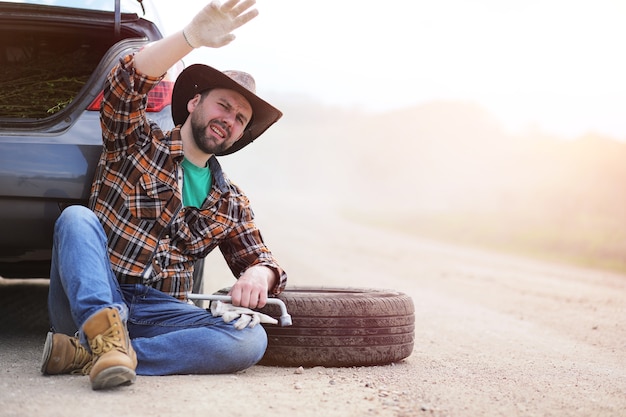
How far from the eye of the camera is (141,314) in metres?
3.74

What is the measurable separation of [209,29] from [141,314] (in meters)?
1.40

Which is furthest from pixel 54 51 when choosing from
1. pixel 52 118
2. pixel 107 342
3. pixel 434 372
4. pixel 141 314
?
pixel 434 372

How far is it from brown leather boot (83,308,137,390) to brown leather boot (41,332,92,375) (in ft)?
0.85

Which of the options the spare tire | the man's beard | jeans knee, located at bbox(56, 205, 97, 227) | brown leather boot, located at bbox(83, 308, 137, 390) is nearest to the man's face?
the man's beard

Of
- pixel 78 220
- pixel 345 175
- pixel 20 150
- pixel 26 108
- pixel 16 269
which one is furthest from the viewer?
pixel 345 175

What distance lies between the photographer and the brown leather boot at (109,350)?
3062 mm

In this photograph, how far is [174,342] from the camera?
141 inches

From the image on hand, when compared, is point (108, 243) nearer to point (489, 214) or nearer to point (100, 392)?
point (100, 392)

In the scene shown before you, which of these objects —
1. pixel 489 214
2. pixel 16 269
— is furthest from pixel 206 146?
pixel 489 214

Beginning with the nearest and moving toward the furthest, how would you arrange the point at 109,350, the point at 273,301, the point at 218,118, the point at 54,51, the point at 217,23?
1. the point at 109,350
2. the point at 217,23
3. the point at 273,301
4. the point at 218,118
5. the point at 54,51

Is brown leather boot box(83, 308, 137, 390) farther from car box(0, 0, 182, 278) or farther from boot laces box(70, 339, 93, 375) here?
car box(0, 0, 182, 278)

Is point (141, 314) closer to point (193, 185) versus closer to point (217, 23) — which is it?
point (193, 185)

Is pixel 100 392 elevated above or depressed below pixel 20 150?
below

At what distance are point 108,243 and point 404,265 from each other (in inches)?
326
